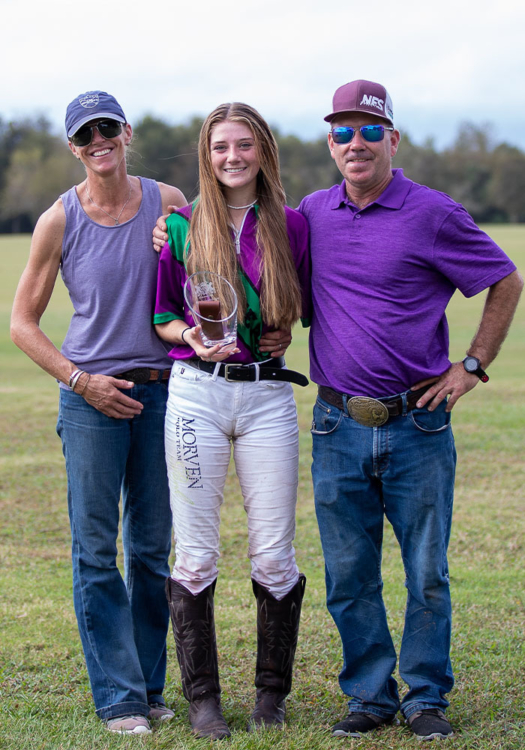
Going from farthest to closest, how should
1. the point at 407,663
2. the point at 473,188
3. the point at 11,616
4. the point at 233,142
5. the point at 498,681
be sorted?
the point at 473,188 < the point at 11,616 < the point at 498,681 < the point at 407,663 < the point at 233,142

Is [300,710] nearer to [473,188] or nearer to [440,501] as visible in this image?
[440,501]

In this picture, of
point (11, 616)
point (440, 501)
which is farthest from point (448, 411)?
point (11, 616)

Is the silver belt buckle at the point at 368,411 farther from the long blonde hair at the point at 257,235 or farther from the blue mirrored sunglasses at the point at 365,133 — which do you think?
the blue mirrored sunglasses at the point at 365,133

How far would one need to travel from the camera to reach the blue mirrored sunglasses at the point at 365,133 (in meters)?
3.54

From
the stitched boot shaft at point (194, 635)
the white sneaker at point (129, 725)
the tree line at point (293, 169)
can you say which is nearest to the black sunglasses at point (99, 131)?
the stitched boot shaft at point (194, 635)

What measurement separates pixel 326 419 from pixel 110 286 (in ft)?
3.48

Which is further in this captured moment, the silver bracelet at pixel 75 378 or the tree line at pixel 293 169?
the tree line at pixel 293 169

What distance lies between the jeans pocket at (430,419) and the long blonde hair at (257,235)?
2.14 feet

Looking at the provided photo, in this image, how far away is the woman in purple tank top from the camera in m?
3.56

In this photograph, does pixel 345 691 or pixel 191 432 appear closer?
pixel 191 432

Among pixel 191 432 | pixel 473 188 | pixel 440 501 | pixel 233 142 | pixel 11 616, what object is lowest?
pixel 11 616

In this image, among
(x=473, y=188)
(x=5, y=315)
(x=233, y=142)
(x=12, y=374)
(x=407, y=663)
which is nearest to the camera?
(x=233, y=142)

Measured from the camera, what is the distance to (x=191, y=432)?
3.43 meters

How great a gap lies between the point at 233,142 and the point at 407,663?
2.28 meters
